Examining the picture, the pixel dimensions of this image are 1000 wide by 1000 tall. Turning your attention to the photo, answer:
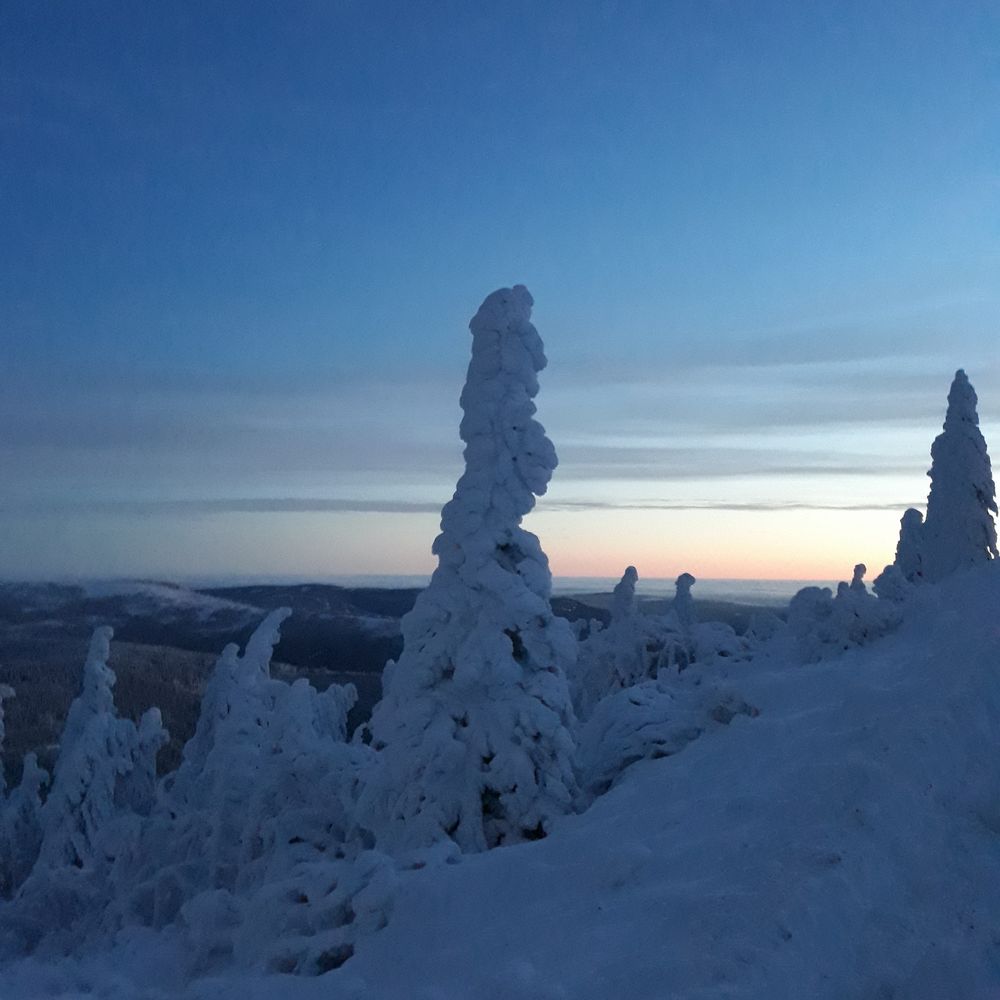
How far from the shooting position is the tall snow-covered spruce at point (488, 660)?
567 inches

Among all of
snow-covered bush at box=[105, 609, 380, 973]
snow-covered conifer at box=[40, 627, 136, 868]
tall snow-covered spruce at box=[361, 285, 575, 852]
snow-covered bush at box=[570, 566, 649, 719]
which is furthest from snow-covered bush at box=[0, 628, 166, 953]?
snow-covered bush at box=[570, 566, 649, 719]

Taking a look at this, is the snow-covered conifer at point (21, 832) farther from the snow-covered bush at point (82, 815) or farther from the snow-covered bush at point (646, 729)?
the snow-covered bush at point (646, 729)

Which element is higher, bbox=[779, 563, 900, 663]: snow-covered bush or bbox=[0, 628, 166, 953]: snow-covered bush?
bbox=[779, 563, 900, 663]: snow-covered bush

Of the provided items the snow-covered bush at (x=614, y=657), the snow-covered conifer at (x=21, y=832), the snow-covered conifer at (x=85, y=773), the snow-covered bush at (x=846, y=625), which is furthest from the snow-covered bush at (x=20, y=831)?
the snow-covered bush at (x=846, y=625)

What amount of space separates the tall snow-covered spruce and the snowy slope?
6.47 feet

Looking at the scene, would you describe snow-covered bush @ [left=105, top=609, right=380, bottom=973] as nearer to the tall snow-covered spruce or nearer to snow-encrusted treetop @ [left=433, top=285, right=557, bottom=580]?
the tall snow-covered spruce

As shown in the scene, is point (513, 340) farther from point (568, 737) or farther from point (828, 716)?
point (828, 716)

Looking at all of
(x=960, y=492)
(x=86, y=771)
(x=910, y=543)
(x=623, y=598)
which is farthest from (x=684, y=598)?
(x=86, y=771)

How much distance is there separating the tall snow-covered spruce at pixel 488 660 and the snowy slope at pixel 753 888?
1972 millimetres

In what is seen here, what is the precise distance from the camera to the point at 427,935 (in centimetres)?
988

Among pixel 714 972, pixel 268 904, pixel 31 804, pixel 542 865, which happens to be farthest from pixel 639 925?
pixel 31 804

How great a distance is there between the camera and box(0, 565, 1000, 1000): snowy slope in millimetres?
7484

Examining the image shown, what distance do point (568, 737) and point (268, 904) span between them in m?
5.43

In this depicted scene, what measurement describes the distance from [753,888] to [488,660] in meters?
6.70
